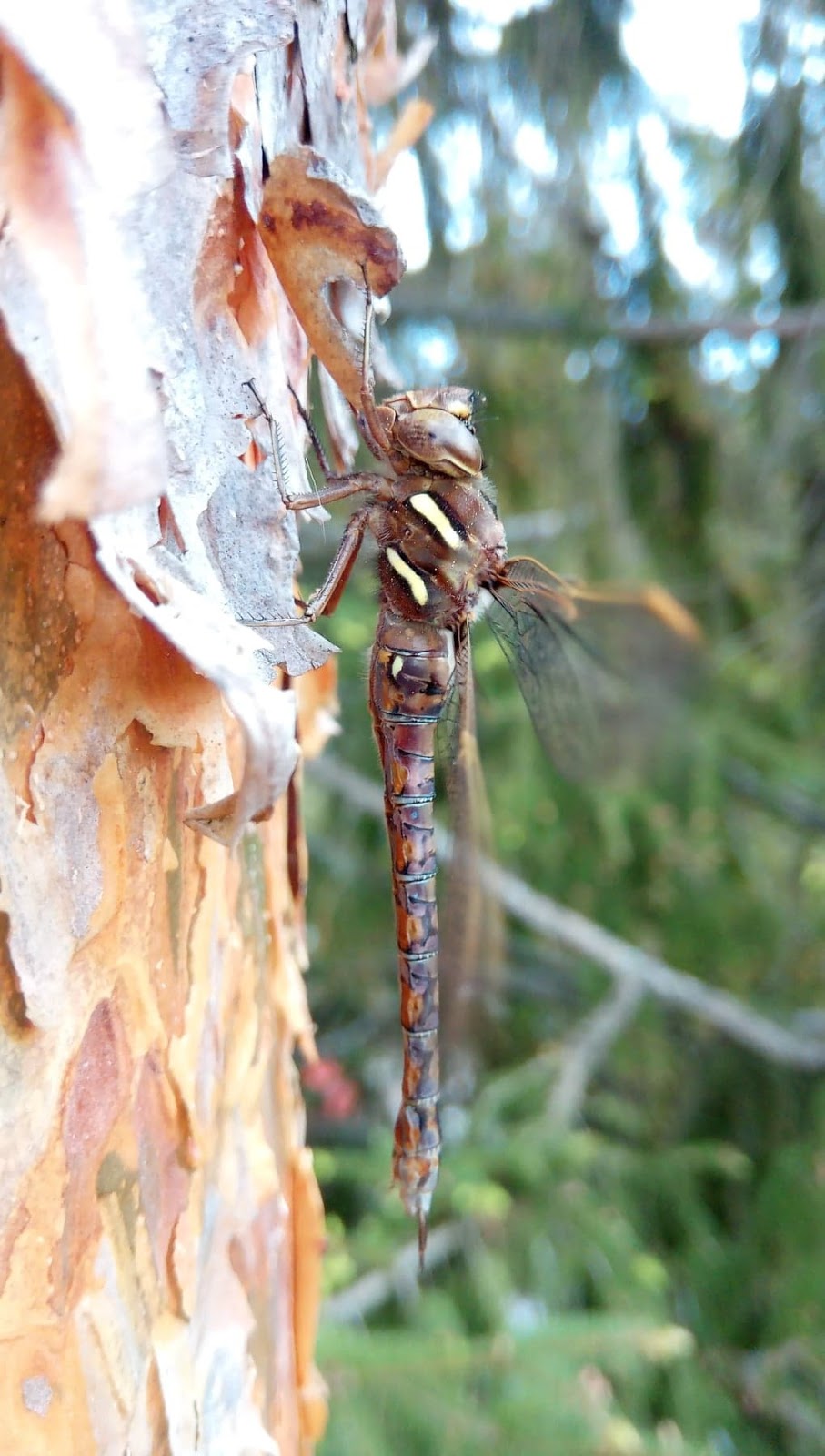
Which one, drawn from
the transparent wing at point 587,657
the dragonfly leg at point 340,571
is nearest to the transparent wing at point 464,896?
the transparent wing at point 587,657

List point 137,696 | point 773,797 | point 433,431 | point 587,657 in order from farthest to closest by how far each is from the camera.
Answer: point 773,797, point 587,657, point 433,431, point 137,696

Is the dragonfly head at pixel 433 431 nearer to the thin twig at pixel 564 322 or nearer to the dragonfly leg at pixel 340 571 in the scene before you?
the dragonfly leg at pixel 340 571

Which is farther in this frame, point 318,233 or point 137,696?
point 318,233

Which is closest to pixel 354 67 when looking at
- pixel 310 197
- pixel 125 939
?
pixel 310 197


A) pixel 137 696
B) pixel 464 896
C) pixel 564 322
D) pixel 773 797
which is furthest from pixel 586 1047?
pixel 137 696

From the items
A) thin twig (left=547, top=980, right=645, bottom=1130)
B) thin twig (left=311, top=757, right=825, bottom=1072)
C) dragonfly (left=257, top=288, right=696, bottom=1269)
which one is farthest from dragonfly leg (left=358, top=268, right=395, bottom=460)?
thin twig (left=547, top=980, right=645, bottom=1130)

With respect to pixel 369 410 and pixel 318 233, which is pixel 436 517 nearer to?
pixel 369 410
